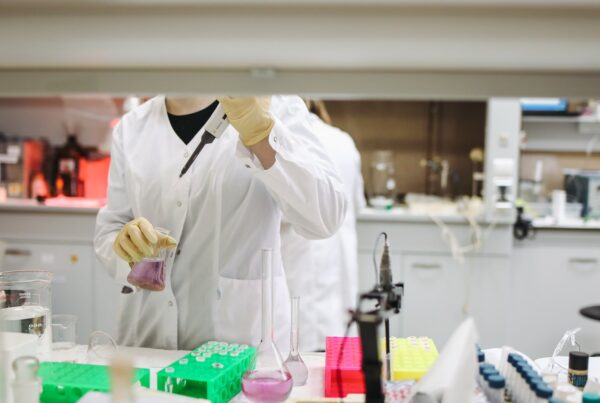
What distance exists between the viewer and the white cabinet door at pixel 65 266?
120 inches

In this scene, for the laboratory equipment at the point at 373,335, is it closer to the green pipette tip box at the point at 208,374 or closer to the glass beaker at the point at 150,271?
the green pipette tip box at the point at 208,374

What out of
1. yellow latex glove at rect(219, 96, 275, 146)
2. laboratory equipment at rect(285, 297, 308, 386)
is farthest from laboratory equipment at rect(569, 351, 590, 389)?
yellow latex glove at rect(219, 96, 275, 146)

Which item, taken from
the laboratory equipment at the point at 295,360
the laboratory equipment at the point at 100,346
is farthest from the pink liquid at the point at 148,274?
the laboratory equipment at the point at 295,360

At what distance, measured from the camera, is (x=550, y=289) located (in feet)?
10.3

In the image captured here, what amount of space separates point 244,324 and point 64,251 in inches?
83.5

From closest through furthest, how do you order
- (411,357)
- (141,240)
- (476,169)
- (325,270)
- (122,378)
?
(122,378) → (411,357) → (141,240) → (325,270) → (476,169)

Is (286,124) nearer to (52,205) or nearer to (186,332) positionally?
(186,332)

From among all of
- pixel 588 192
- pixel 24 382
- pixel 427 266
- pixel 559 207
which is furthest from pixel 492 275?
pixel 24 382

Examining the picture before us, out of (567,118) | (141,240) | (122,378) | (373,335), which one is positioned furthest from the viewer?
(567,118)

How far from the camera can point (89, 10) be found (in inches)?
24.3

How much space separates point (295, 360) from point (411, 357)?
24 centimetres

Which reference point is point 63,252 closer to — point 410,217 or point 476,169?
point 410,217

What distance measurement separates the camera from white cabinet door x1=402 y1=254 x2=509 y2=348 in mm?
3082

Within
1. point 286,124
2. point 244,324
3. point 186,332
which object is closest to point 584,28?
point 286,124
